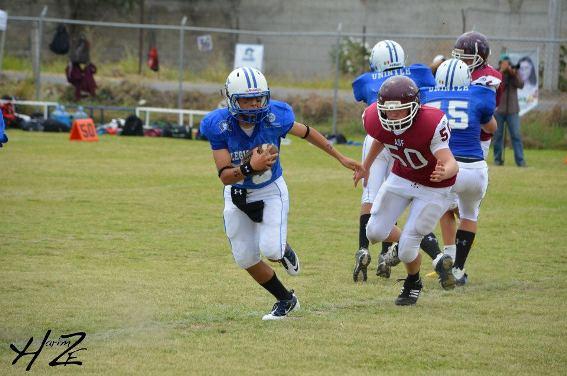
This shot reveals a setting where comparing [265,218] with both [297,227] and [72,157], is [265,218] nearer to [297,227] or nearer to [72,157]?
[297,227]

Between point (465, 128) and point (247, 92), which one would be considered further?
point (465, 128)

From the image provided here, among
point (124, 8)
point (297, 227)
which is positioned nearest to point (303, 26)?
point (124, 8)

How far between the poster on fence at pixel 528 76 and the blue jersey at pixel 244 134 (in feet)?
47.4

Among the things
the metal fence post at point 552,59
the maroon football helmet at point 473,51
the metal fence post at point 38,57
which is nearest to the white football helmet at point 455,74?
the maroon football helmet at point 473,51

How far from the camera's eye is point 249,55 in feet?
80.7

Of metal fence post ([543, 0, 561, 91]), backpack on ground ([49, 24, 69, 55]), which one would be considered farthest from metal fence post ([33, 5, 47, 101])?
Result: metal fence post ([543, 0, 561, 91])

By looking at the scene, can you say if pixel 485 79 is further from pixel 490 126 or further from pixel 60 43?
pixel 60 43

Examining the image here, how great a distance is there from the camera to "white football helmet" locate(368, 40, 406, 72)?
354 inches

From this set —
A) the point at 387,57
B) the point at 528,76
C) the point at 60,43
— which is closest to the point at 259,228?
the point at 387,57

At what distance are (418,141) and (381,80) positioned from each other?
1.90 metres

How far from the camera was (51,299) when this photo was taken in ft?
24.5

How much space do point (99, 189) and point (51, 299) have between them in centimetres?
655

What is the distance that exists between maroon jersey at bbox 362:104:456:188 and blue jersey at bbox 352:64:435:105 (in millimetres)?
1440

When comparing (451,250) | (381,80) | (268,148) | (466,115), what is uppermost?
(381,80)
